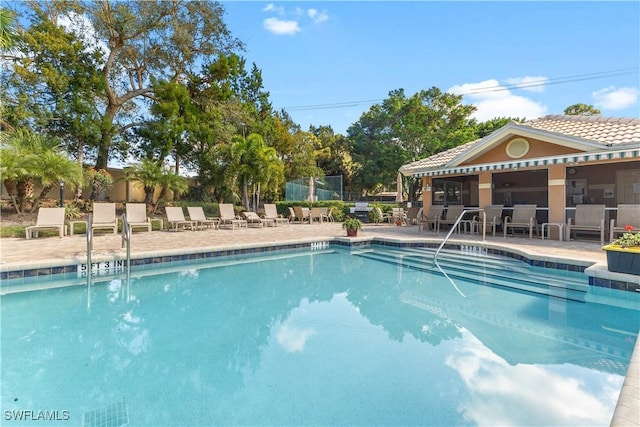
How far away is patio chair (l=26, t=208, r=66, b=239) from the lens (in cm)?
Answer: 1068

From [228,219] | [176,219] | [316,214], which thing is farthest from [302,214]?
[176,219]

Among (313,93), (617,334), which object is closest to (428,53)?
(313,93)

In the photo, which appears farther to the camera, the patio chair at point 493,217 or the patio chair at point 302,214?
the patio chair at point 302,214

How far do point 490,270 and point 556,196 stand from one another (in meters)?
5.22

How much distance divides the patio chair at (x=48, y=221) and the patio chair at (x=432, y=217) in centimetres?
1321

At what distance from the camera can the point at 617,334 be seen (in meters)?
4.55

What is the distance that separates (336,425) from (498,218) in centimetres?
1151

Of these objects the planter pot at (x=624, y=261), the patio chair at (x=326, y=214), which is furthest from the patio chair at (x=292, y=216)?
the planter pot at (x=624, y=261)

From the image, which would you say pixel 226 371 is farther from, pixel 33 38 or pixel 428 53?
pixel 428 53

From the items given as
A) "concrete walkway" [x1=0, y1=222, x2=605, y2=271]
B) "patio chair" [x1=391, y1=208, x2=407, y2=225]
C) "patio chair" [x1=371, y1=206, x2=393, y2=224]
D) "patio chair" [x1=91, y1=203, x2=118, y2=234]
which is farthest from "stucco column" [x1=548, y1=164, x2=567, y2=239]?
"patio chair" [x1=91, y1=203, x2=118, y2=234]

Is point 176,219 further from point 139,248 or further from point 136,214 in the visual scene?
point 139,248

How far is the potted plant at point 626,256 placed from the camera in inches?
224

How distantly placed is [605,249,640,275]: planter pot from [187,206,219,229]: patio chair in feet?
44.6

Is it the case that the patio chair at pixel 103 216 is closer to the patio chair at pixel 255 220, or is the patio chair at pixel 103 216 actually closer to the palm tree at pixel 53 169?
the palm tree at pixel 53 169
